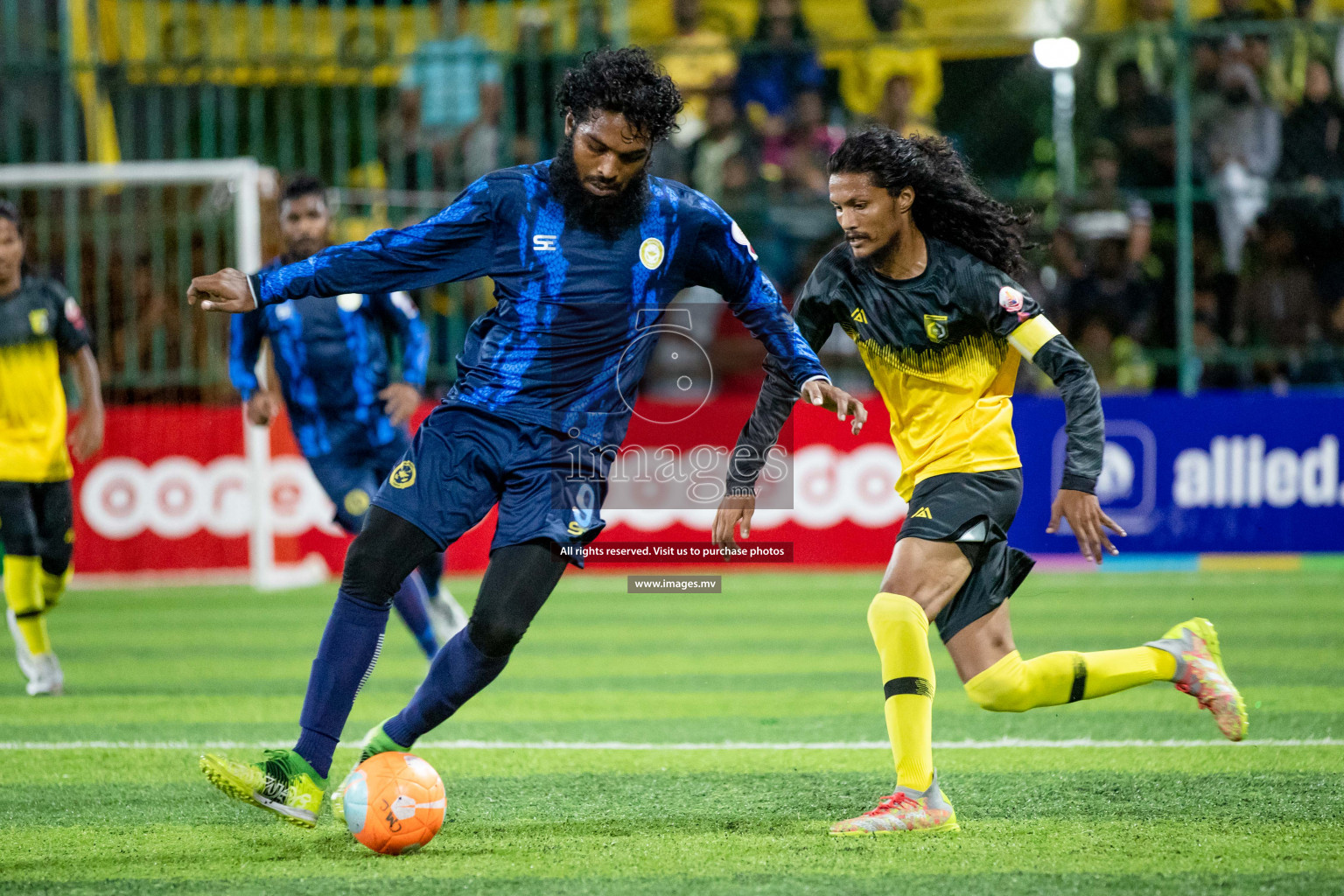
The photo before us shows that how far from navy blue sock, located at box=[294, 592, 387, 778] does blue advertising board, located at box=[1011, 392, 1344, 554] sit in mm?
8337

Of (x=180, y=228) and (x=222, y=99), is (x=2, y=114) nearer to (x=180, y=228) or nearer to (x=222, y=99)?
(x=222, y=99)

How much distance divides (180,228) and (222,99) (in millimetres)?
2158

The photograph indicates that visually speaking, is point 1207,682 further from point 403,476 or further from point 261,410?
point 261,410

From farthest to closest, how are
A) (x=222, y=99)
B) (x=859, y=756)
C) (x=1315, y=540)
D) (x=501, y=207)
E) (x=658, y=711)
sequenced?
(x=222, y=99)
(x=1315, y=540)
(x=658, y=711)
(x=859, y=756)
(x=501, y=207)

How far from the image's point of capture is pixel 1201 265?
13258 mm

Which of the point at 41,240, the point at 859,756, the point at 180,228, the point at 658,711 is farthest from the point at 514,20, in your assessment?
the point at 859,756

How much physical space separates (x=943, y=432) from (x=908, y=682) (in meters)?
0.76

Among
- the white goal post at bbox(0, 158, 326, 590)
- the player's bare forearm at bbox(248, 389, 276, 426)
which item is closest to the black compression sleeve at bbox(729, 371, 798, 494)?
the player's bare forearm at bbox(248, 389, 276, 426)

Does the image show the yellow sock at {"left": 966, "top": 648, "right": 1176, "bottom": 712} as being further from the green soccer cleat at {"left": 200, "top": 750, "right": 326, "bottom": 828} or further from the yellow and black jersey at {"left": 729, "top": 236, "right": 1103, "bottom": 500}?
the green soccer cleat at {"left": 200, "top": 750, "right": 326, "bottom": 828}

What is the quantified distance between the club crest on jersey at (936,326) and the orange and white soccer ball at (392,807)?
1.93 meters

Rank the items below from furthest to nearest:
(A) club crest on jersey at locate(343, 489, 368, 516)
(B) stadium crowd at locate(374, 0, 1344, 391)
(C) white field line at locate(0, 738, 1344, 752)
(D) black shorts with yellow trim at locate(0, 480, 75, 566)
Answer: (B) stadium crowd at locate(374, 0, 1344, 391), (D) black shorts with yellow trim at locate(0, 480, 75, 566), (A) club crest on jersey at locate(343, 489, 368, 516), (C) white field line at locate(0, 738, 1344, 752)

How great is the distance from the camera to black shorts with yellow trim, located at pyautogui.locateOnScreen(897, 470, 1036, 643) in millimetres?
4320

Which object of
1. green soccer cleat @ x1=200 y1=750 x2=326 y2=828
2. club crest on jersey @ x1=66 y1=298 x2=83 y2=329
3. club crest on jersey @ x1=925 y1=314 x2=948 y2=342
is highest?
club crest on jersey @ x1=925 y1=314 x2=948 y2=342

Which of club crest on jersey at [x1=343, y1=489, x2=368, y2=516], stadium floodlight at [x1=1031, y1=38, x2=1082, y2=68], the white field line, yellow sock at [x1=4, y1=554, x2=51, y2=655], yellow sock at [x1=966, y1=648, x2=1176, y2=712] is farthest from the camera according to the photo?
stadium floodlight at [x1=1031, y1=38, x2=1082, y2=68]
